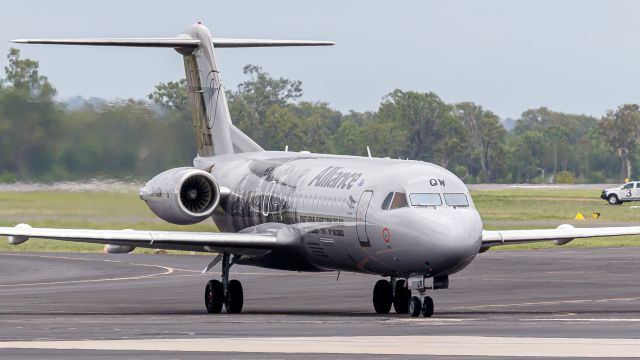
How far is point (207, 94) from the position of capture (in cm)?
3922

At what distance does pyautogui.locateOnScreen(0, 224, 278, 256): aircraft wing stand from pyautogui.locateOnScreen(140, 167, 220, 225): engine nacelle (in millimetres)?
1613

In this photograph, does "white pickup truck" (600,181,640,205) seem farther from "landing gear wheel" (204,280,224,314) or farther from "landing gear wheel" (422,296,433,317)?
"landing gear wheel" (422,296,433,317)

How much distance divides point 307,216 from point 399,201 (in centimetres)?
355

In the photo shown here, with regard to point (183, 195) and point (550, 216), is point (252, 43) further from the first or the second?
point (550, 216)

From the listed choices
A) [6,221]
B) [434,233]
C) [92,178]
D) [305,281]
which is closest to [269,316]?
[434,233]

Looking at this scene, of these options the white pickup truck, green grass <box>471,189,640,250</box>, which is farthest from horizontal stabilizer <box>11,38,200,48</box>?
the white pickup truck

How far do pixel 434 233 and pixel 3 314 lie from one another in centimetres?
899

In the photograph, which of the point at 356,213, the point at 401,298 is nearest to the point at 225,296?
the point at 401,298

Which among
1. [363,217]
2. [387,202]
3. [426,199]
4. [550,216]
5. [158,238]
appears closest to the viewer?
[426,199]

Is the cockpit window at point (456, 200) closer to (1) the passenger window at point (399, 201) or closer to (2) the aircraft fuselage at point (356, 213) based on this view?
(2) the aircraft fuselage at point (356, 213)

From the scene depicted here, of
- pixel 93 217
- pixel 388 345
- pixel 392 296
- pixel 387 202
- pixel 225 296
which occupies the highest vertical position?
pixel 93 217

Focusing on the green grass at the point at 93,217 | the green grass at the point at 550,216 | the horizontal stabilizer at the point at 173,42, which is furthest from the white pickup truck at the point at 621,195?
the horizontal stabilizer at the point at 173,42

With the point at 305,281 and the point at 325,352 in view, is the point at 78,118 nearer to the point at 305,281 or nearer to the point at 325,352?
the point at 305,281

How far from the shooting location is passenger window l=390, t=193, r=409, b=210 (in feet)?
93.5
